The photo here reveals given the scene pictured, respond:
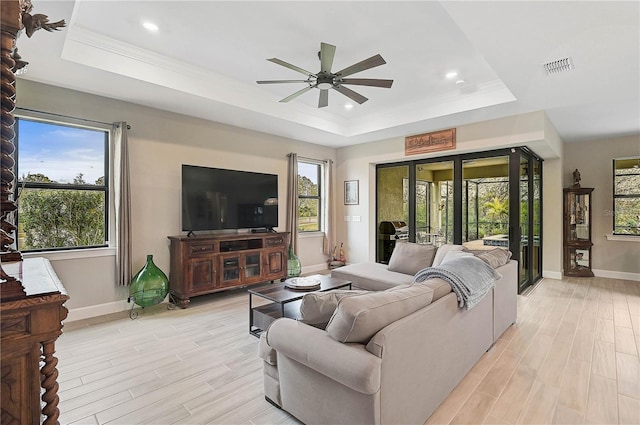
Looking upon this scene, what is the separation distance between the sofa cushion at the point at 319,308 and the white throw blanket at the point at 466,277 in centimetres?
76

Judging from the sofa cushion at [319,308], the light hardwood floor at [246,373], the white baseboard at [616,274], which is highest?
the sofa cushion at [319,308]

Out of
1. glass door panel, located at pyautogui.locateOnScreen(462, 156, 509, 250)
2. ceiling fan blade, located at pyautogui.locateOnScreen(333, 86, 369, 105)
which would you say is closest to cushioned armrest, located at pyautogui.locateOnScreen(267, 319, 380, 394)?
ceiling fan blade, located at pyautogui.locateOnScreen(333, 86, 369, 105)

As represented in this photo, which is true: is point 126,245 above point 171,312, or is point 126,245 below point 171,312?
above

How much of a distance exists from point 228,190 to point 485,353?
153 inches

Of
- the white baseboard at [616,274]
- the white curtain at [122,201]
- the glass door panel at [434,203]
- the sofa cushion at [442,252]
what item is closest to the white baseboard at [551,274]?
the white baseboard at [616,274]

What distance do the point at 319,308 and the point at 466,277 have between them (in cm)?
122

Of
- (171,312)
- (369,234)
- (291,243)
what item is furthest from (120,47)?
(369,234)

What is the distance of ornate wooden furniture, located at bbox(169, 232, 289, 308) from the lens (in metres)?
4.21

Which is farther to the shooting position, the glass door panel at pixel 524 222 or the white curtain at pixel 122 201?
the glass door panel at pixel 524 222

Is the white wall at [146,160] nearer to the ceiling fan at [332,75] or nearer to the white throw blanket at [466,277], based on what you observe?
the ceiling fan at [332,75]

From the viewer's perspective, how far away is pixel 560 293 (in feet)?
16.1

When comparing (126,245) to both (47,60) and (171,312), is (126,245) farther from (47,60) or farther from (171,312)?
(47,60)

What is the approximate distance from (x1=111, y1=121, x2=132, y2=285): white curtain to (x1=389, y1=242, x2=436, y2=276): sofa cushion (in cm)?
345

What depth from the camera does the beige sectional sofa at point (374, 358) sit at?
61.0 inches
